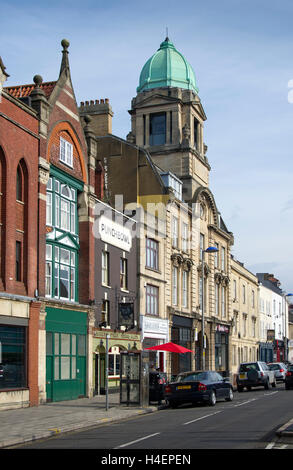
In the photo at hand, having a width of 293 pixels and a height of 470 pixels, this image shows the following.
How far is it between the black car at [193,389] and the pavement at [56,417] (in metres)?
0.88

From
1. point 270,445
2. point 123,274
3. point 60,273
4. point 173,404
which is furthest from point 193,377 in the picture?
point 270,445

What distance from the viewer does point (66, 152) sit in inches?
1232

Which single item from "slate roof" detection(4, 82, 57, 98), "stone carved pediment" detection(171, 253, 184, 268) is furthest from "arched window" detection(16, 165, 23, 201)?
"stone carved pediment" detection(171, 253, 184, 268)

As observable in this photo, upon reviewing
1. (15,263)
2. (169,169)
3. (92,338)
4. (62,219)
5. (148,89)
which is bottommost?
(92,338)

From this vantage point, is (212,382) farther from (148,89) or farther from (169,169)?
(148,89)

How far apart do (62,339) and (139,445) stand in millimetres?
16140

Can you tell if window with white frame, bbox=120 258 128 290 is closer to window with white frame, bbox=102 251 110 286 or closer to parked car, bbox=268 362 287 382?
window with white frame, bbox=102 251 110 286

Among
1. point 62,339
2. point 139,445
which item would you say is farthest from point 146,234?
point 139,445

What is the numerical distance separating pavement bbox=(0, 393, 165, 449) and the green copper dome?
3362 centimetres

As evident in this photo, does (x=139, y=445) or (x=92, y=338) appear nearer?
(x=139, y=445)

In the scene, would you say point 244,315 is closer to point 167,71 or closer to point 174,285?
point 174,285

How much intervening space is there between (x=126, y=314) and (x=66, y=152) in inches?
381

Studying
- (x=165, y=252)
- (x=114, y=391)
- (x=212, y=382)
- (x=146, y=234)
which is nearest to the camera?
(x=212, y=382)

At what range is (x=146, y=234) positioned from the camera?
41.6 meters
